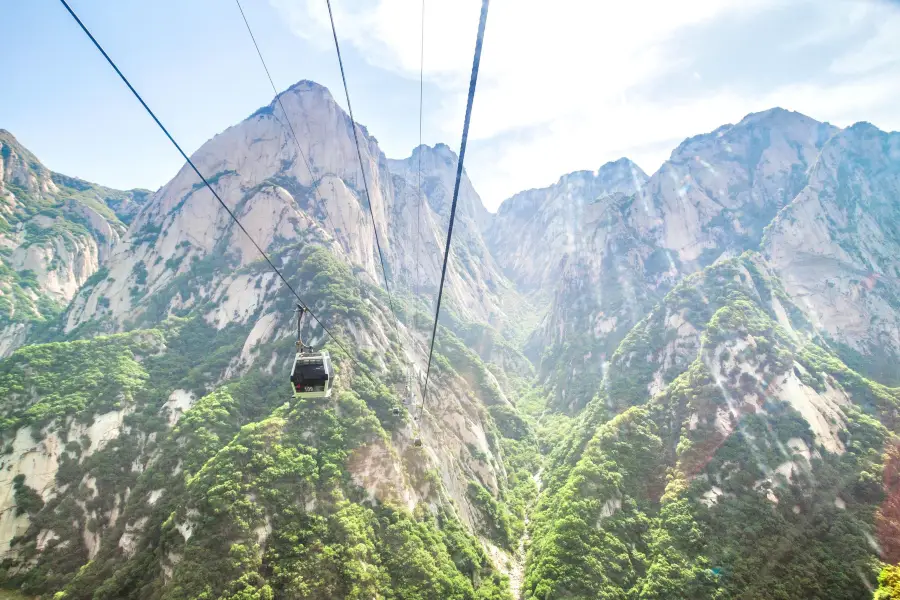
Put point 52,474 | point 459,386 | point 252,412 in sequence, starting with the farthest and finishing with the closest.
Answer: point 459,386
point 252,412
point 52,474

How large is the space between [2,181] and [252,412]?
155964 millimetres

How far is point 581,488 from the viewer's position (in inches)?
2330

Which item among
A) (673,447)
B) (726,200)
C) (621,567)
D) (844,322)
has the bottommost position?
(621,567)

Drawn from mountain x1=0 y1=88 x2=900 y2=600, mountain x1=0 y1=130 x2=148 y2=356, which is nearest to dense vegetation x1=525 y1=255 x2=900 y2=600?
mountain x1=0 y1=88 x2=900 y2=600

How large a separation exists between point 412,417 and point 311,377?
47840 millimetres

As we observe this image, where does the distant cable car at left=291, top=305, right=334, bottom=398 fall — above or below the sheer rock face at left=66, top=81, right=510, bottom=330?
below

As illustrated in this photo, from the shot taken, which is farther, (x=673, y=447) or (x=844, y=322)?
(x=844, y=322)

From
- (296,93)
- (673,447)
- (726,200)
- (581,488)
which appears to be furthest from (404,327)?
(726,200)

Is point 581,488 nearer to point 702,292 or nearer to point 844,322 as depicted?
point 702,292

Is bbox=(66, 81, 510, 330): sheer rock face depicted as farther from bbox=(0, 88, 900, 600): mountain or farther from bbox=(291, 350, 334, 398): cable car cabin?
bbox=(291, 350, 334, 398): cable car cabin

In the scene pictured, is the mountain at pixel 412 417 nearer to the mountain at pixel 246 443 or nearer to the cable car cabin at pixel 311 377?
the mountain at pixel 246 443

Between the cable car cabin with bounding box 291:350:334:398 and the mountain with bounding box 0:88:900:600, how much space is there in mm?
3192

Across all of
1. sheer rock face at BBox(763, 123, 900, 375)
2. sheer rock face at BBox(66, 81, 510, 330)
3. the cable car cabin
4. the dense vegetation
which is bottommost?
the dense vegetation

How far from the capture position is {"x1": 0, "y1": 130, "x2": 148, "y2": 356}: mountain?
106994mm
